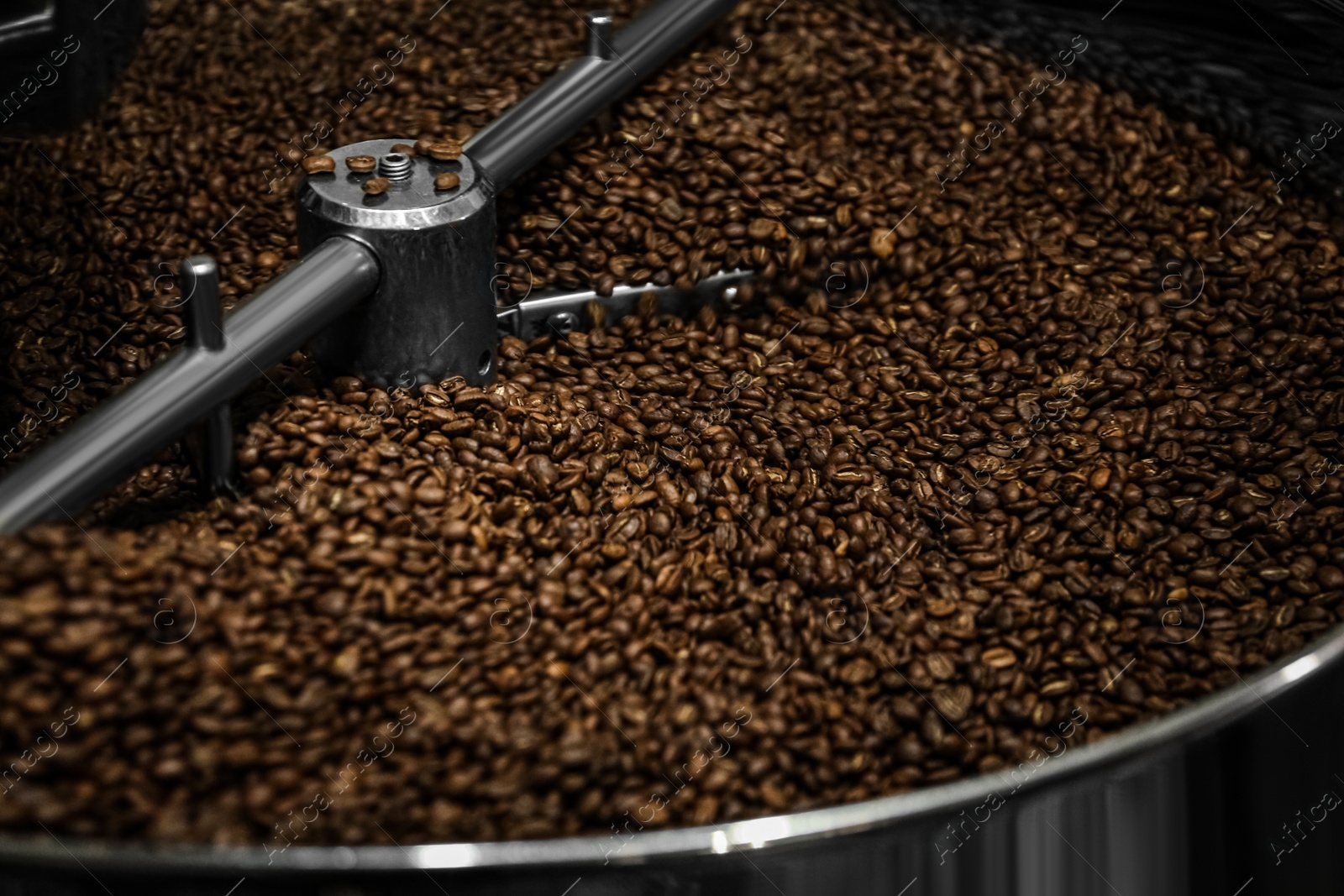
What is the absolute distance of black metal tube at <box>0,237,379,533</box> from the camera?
96 centimetres

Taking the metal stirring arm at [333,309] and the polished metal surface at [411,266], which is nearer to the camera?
the metal stirring arm at [333,309]

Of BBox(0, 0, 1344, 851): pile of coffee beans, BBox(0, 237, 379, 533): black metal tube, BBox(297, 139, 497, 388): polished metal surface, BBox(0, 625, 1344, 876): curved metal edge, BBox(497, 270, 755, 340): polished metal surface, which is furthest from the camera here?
BBox(497, 270, 755, 340): polished metal surface

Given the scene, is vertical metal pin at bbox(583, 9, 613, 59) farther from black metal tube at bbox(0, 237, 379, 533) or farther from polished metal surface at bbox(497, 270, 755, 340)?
black metal tube at bbox(0, 237, 379, 533)

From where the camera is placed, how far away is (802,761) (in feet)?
3.15

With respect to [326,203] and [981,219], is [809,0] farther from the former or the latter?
[326,203]

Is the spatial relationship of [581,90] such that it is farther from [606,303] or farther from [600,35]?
[606,303]

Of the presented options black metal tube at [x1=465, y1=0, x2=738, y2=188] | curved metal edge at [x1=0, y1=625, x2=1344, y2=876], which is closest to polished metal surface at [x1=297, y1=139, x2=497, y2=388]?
black metal tube at [x1=465, y1=0, x2=738, y2=188]

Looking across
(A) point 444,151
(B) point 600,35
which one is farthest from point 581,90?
(A) point 444,151

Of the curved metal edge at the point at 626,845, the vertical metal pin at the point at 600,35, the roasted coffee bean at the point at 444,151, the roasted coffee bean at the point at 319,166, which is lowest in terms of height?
the curved metal edge at the point at 626,845

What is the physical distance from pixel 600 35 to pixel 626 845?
40.5 inches

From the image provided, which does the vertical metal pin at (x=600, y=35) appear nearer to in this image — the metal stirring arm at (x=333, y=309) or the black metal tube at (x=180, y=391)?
the metal stirring arm at (x=333, y=309)

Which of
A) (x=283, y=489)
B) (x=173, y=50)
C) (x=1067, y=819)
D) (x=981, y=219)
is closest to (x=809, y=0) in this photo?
(x=981, y=219)

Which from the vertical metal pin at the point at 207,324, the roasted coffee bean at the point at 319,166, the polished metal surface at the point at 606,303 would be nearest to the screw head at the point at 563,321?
the polished metal surface at the point at 606,303

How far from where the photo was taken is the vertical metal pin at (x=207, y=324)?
3.36 feet
